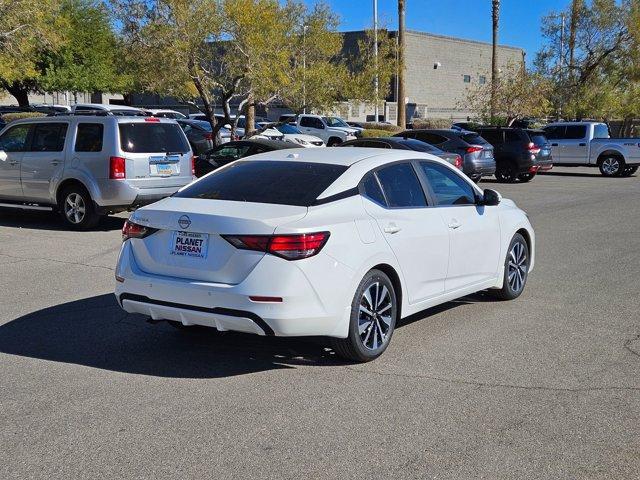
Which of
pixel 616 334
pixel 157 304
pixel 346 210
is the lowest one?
pixel 616 334

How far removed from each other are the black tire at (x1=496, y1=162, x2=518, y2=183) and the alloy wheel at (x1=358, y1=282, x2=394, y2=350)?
1960cm

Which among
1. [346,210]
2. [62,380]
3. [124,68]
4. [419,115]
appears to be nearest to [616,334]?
[346,210]

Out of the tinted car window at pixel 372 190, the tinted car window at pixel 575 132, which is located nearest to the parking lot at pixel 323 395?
the tinted car window at pixel 372 190

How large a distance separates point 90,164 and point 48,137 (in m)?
1.21

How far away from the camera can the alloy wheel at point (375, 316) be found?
598 centimetres

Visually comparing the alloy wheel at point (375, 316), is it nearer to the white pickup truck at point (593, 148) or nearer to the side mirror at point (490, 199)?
the side mirror at point (490, 199)

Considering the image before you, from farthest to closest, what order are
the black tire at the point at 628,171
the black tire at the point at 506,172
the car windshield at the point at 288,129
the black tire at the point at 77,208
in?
the car windshield at the point at 288,129 < the black tire at the point at 628,171 < the black tire at the point at 506,172 < the black tire at the point at 77,208

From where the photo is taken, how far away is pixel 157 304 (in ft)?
19.2

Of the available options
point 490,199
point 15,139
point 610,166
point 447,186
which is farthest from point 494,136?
point 447,186

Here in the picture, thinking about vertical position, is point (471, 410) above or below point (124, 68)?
below

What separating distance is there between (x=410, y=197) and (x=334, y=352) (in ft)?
4.85

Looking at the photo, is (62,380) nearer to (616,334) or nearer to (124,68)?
(616,334)

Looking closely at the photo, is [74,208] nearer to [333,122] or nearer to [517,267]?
[517,267]

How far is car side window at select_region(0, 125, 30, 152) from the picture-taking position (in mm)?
13695
